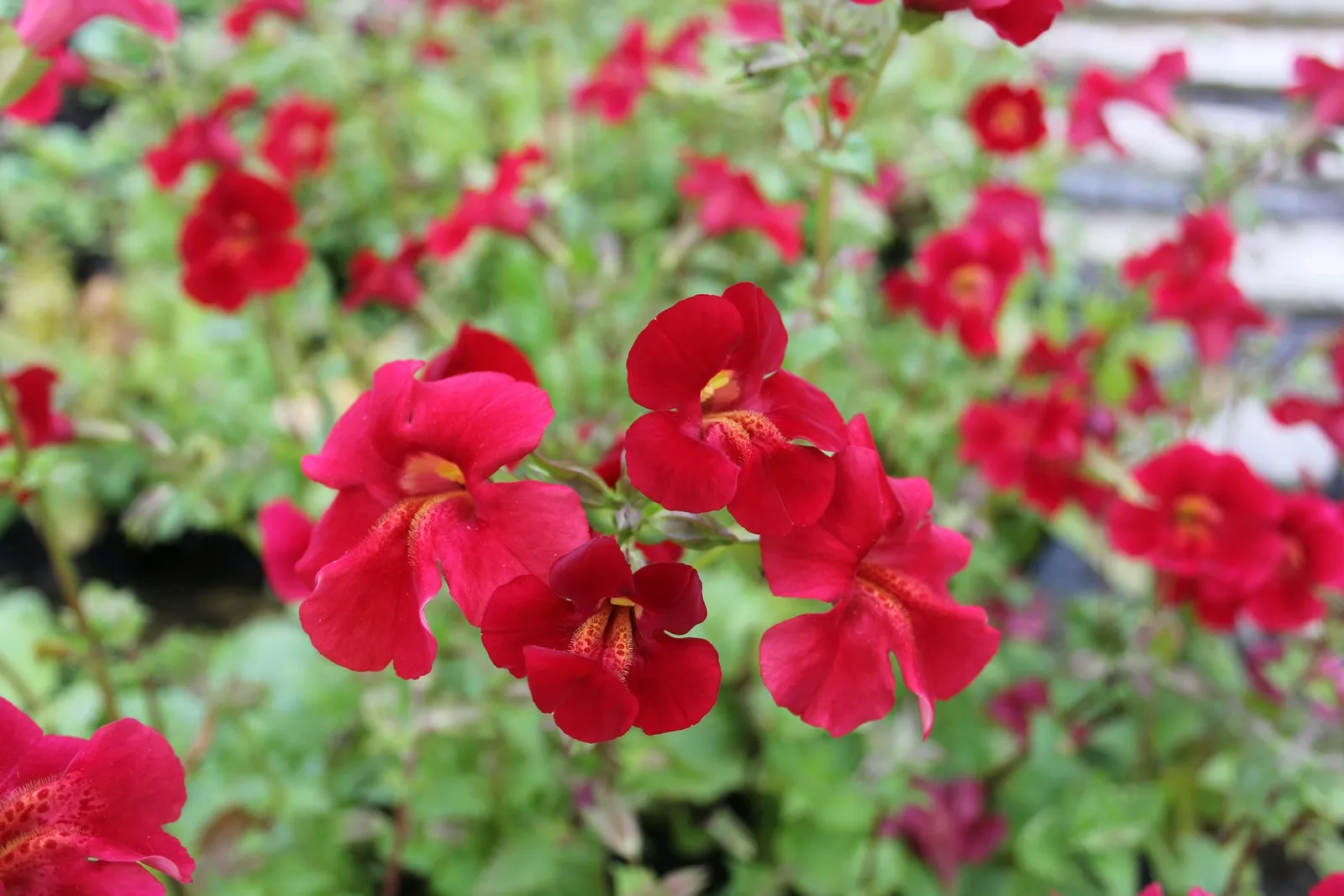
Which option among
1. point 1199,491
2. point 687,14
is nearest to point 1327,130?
point 1199,491

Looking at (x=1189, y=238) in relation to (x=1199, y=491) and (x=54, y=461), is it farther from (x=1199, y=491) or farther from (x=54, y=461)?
(x=54, y=461)

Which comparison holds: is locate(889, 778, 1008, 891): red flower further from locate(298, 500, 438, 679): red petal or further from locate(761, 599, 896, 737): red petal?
locate(298, 500, 438, 679): red petal

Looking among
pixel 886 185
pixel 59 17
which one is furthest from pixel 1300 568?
pixel 59 17

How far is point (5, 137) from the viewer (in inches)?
80.1

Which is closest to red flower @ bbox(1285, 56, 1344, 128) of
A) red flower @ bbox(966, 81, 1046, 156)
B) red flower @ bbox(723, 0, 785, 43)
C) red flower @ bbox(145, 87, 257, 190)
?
red flower @ bbox(966, 81, 1046, 156)

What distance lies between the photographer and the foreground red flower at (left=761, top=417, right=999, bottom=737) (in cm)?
50

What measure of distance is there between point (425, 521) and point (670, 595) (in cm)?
15

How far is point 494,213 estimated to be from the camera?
1224 mm

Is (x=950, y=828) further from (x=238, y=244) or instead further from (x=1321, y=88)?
(x=238, y=244)

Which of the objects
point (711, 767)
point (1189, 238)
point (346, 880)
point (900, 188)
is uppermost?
point (1189, 238)

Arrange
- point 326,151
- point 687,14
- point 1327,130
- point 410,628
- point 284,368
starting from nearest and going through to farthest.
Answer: point 410,628, point 1327,130, point 284,368, point 326,151, point 687,14

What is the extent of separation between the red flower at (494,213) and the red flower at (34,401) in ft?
1.61

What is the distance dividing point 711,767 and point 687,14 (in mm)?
2190

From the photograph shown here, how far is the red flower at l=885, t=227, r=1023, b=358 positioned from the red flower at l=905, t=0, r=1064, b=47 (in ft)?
2.31
